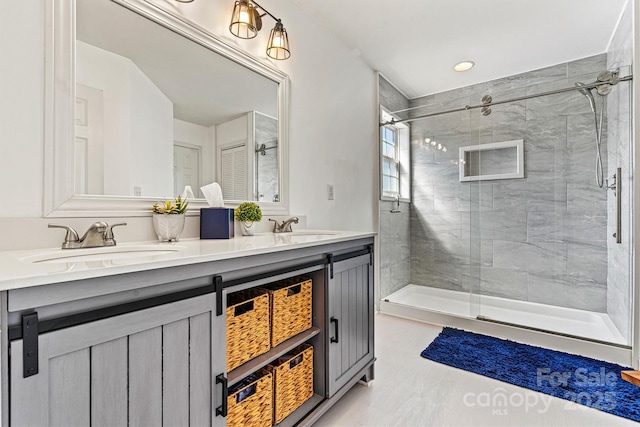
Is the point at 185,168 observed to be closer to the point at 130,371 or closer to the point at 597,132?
the point at 130,371

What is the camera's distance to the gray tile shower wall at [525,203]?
262cm

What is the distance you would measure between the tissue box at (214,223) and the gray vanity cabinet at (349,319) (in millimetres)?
537

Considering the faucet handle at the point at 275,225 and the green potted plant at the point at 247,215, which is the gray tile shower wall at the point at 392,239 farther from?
the green potted plant at the point at 247,215

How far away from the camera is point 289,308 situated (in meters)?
1.32

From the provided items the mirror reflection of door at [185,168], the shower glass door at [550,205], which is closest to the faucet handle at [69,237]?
the mirror reflection of door at [185,168]

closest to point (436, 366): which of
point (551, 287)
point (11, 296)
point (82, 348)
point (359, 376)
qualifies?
point (359, 376)

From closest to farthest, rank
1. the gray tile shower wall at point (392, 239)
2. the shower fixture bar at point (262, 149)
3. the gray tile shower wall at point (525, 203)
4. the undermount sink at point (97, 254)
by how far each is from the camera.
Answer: the undermount sink at point (97, 254)
the shower fixture bar at point (262, 149)
the gray tile shower wall at point (525, 203)
the gray tile shower wall at point (392, 239)

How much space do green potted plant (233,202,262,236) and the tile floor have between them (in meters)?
1.01

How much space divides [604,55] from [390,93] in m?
1.88

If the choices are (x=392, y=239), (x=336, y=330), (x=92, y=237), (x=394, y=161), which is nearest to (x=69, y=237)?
(x=92, y=237)

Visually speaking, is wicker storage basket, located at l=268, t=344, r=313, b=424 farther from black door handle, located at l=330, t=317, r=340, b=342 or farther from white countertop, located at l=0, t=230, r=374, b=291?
white countertop, located at l=0, t=230, r=374, b=291

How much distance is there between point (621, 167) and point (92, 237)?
3.21m

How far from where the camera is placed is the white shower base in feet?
7.52

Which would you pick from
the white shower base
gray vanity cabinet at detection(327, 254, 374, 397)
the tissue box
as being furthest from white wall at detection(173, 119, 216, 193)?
the white shower base
